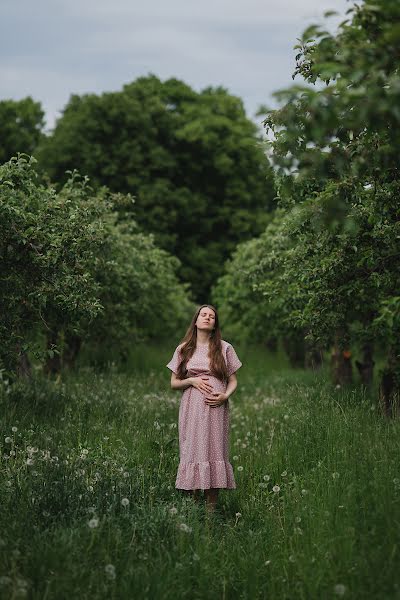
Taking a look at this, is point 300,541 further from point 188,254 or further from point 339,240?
point 188,254

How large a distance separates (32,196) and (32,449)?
306 centimetres

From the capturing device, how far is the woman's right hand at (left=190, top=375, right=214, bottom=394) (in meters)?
7.36

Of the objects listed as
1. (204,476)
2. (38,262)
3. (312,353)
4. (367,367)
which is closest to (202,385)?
(204,476)

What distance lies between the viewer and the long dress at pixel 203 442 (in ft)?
23.7

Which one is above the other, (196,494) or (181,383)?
(181,383)

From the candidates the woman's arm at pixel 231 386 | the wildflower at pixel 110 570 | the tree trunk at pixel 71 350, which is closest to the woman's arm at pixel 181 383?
the woman's arm at pixel 231 386

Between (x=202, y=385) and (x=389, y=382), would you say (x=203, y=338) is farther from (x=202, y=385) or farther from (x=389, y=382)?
(x=389, y=382)

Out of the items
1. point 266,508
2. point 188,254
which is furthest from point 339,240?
point 188,254

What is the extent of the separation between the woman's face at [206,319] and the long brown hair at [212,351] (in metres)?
0.04

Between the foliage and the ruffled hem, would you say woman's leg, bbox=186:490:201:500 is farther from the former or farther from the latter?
the foliage

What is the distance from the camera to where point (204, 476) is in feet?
23.4

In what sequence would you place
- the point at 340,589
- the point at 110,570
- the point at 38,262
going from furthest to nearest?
1. the point at 38,262
2. the point at 110,570
3. the point at 340,589

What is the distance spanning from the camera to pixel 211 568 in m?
5.61

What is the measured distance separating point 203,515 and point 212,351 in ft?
5.29
